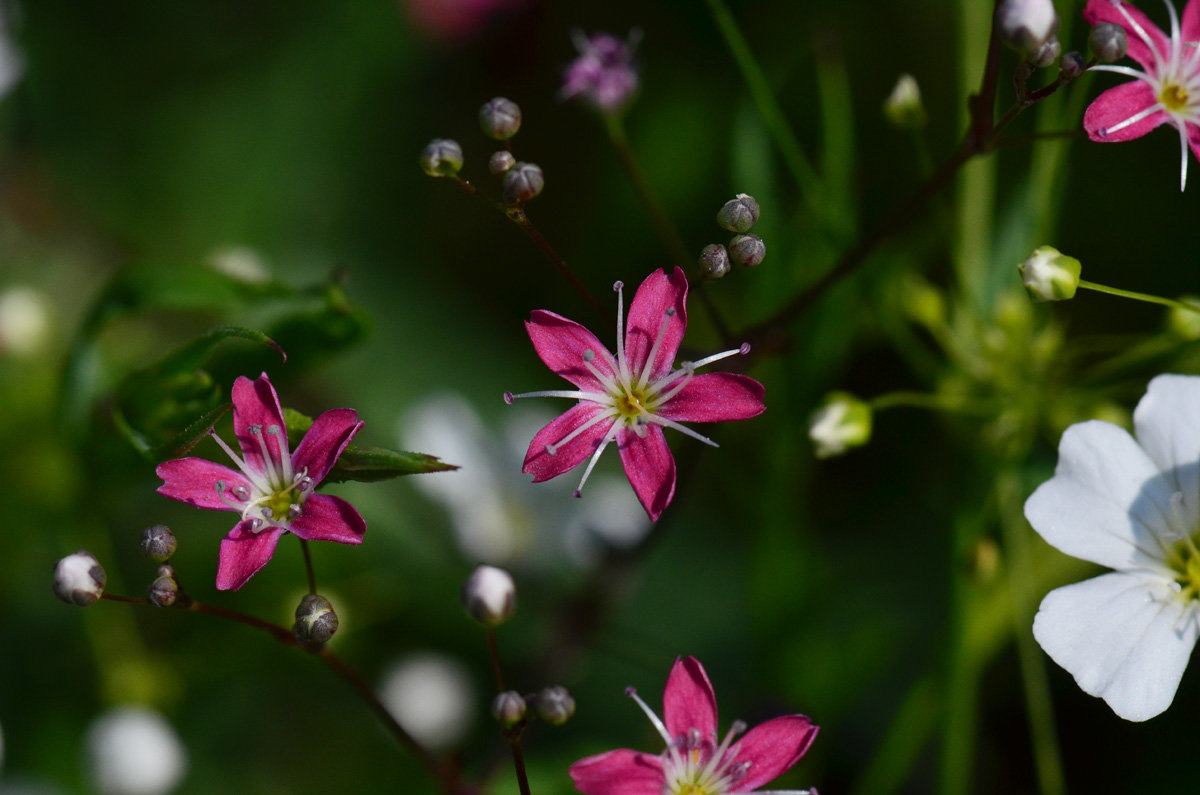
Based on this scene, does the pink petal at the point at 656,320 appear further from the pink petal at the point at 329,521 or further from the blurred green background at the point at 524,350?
the pink petal at the point at 329,521

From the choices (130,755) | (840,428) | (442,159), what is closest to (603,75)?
(442,159)

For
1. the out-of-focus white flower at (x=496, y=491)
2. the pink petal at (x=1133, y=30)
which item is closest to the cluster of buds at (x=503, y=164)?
the pink petal at (x=1133, y=30)

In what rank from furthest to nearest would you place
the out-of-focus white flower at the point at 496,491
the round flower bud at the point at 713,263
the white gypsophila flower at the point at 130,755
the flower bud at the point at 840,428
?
the out-of-focus white flower at the point at 496,491 → the white gypsophila flower at the point at 130,755 → the flower bud at the point at 840,428 → the round flower bud at the point at 713,263

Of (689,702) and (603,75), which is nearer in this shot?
(689,702)

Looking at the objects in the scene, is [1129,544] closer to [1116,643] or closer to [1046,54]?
[1116,643]

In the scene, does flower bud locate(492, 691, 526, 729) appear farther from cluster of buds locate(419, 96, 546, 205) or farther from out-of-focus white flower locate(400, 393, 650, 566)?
out-of-focus white flower locate(400, 393, 650, 566)

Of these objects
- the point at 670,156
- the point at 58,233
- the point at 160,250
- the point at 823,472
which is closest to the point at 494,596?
the point at 823,472

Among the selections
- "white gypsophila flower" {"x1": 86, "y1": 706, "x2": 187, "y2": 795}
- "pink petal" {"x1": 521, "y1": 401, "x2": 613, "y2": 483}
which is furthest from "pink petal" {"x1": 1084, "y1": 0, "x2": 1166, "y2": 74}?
"white gypsophila flower" {"x1": 86, "y1": 706, "x2": 187, "y2": 795}
